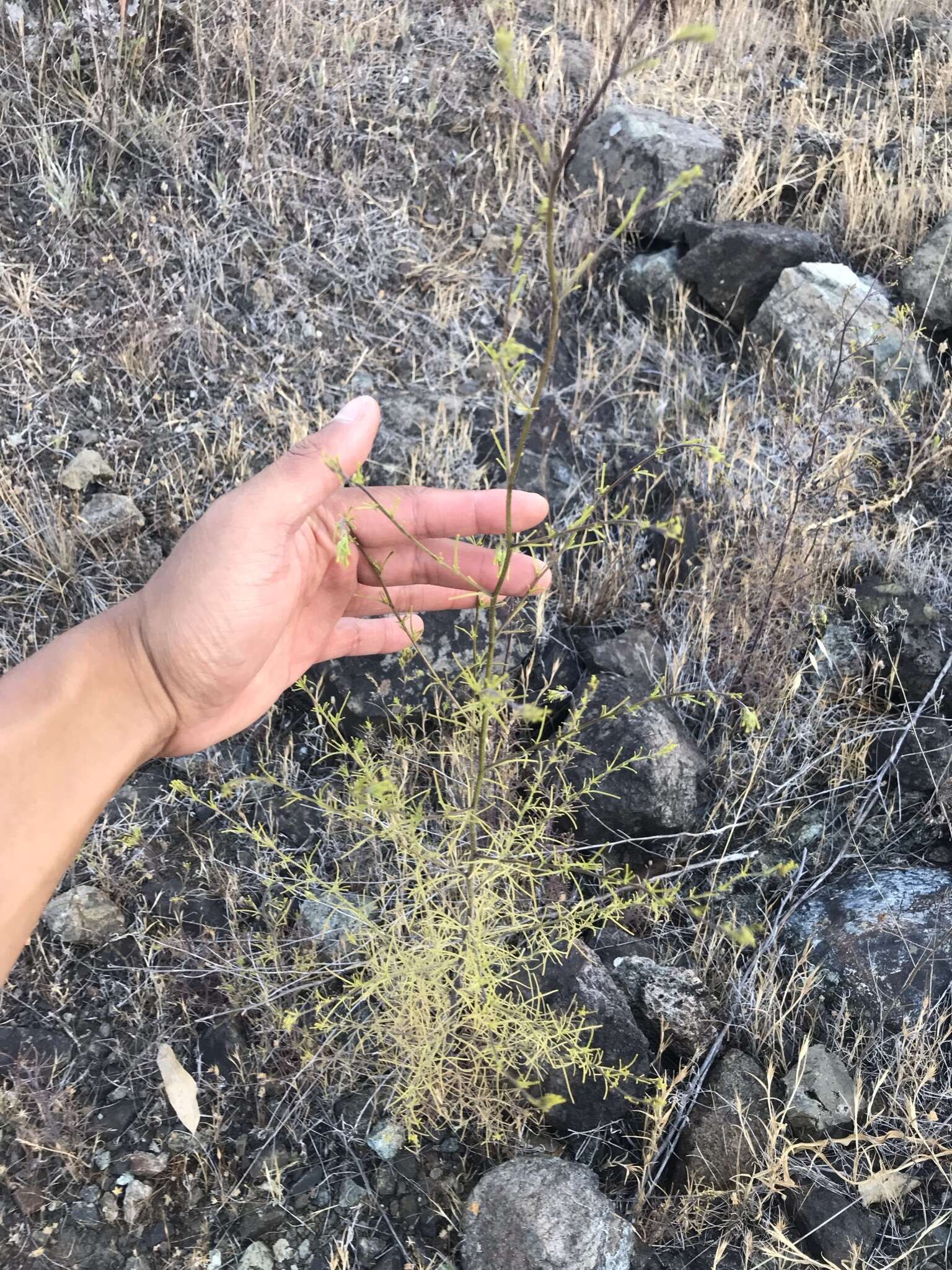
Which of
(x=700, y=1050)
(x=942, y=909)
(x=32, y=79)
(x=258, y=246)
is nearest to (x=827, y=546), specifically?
(x=942, y=909)

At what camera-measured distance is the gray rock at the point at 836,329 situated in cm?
389

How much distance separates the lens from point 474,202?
432 centimetres

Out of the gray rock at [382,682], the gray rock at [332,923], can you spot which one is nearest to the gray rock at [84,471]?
the gray rock at [382,682]

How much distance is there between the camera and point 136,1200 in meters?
2.26

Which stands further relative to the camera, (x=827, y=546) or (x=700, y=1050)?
(x=827, y=546)

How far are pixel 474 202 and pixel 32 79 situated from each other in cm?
189

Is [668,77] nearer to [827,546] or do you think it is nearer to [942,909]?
[827,546]

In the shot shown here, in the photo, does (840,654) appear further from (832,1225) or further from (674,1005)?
(832,1225)

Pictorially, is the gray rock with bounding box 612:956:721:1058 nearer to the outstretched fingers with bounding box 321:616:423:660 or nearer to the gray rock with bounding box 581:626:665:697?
the gray rock with bounding box 581:626:665:697

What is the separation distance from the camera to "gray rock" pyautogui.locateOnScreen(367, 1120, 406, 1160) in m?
2.41

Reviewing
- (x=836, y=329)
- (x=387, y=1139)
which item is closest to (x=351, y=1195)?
(x=387, y=1139)

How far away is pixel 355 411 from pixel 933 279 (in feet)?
10.2

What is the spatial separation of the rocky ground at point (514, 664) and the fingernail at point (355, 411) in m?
0.46

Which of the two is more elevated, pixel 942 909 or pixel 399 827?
pixel 399 827
